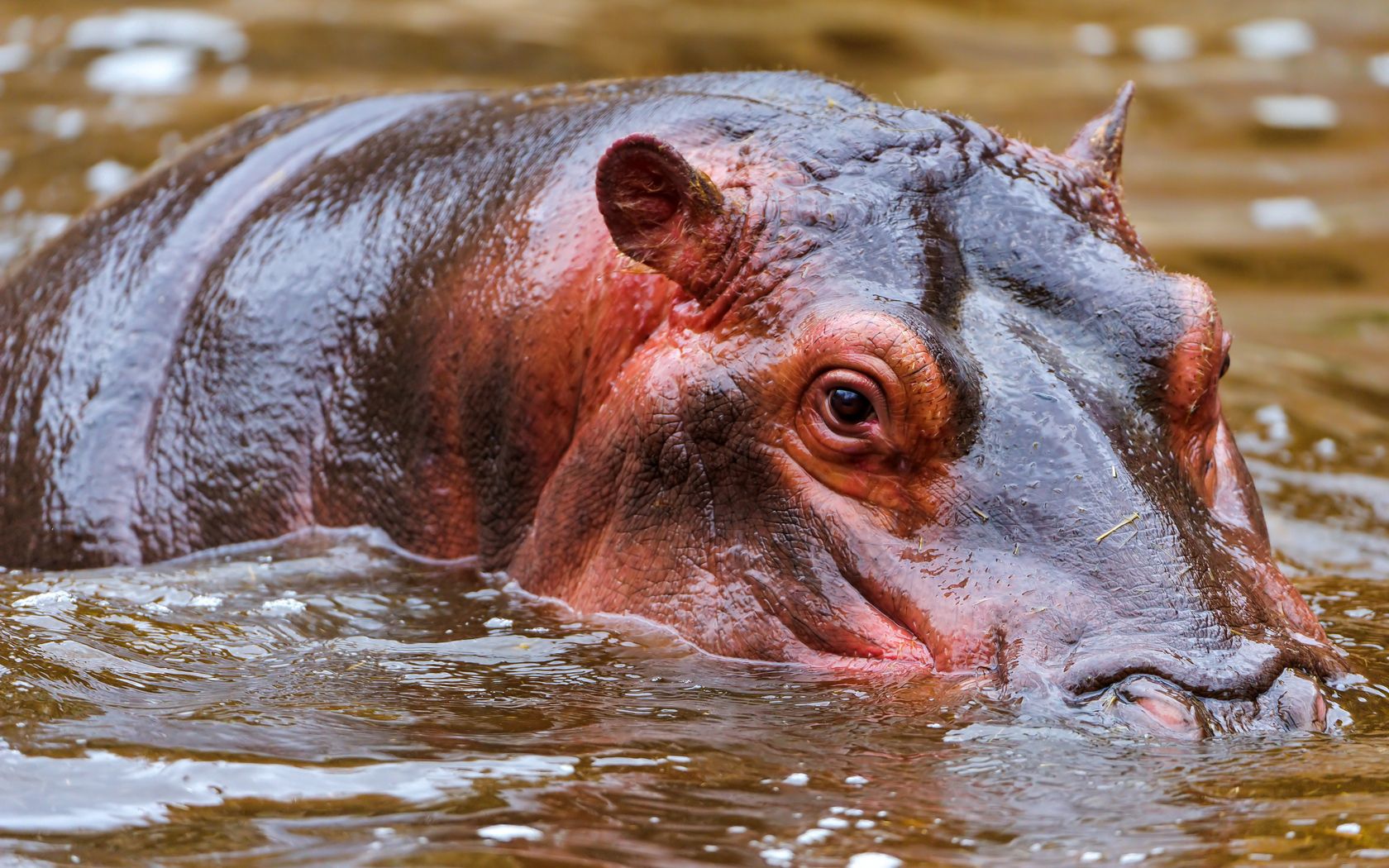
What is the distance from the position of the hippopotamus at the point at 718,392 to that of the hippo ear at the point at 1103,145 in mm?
19

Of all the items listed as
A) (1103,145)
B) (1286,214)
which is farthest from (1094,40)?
(1103,145)

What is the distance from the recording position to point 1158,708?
362 centimetres

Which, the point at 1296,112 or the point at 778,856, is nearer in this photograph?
the point at 778,856

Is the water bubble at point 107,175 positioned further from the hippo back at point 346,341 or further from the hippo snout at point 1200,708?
the hippo snout at point 1200,708

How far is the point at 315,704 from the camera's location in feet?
12.8

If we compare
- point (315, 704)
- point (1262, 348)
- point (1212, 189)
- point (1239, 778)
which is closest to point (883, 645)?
point (1239, 778)

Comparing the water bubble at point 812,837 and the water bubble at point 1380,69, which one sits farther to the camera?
the water bubble at point 1380,69

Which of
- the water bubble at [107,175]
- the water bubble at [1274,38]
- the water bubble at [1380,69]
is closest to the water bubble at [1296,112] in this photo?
the water bubble at [1380,69]

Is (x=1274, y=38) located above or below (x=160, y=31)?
above

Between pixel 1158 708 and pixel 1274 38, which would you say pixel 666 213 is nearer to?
pixel 1158 708

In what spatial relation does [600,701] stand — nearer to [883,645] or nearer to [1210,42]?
[883,645]

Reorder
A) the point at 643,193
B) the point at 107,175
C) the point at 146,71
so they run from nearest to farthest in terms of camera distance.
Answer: the point at 643,193 < the point at 107,175 < the point at 146,71

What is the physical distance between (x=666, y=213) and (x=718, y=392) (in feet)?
1.58

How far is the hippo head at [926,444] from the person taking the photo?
3.87 m
